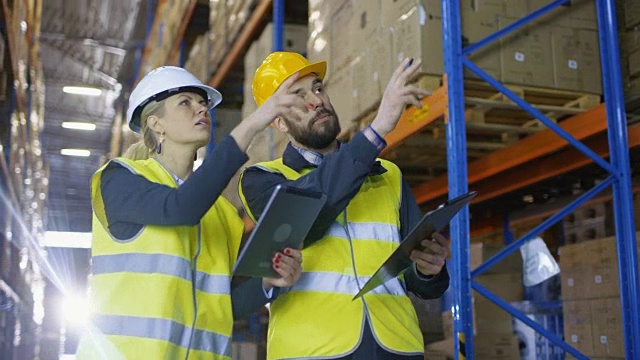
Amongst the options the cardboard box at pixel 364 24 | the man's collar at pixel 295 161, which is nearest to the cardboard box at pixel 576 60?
the cardboard box at pixel 364 24

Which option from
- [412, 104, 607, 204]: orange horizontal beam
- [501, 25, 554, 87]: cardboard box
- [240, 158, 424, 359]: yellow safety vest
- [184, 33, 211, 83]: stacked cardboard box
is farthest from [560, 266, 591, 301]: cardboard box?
[184, 33, 211, 83]: stacked cardboard box

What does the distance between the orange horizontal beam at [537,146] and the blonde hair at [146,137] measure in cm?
275

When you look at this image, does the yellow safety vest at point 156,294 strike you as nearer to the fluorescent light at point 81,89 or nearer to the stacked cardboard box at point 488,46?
the stacked cardboard box at point 488,46

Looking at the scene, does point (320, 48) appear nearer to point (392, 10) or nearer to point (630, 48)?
point (392, 10)

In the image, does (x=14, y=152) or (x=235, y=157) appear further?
(x=14, y=152)

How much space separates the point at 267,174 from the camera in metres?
2.21

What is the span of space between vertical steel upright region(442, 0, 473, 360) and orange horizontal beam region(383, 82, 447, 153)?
3.1 inches

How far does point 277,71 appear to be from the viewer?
252 cm

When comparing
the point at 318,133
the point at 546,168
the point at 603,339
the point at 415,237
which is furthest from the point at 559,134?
the point at 415,237

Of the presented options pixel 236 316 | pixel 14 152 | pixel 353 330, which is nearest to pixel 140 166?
pixel 236 316

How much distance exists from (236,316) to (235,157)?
53cm

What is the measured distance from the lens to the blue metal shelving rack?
3.46m

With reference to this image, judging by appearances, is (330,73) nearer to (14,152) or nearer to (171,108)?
(171,108)

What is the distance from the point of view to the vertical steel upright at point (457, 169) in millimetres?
3363
